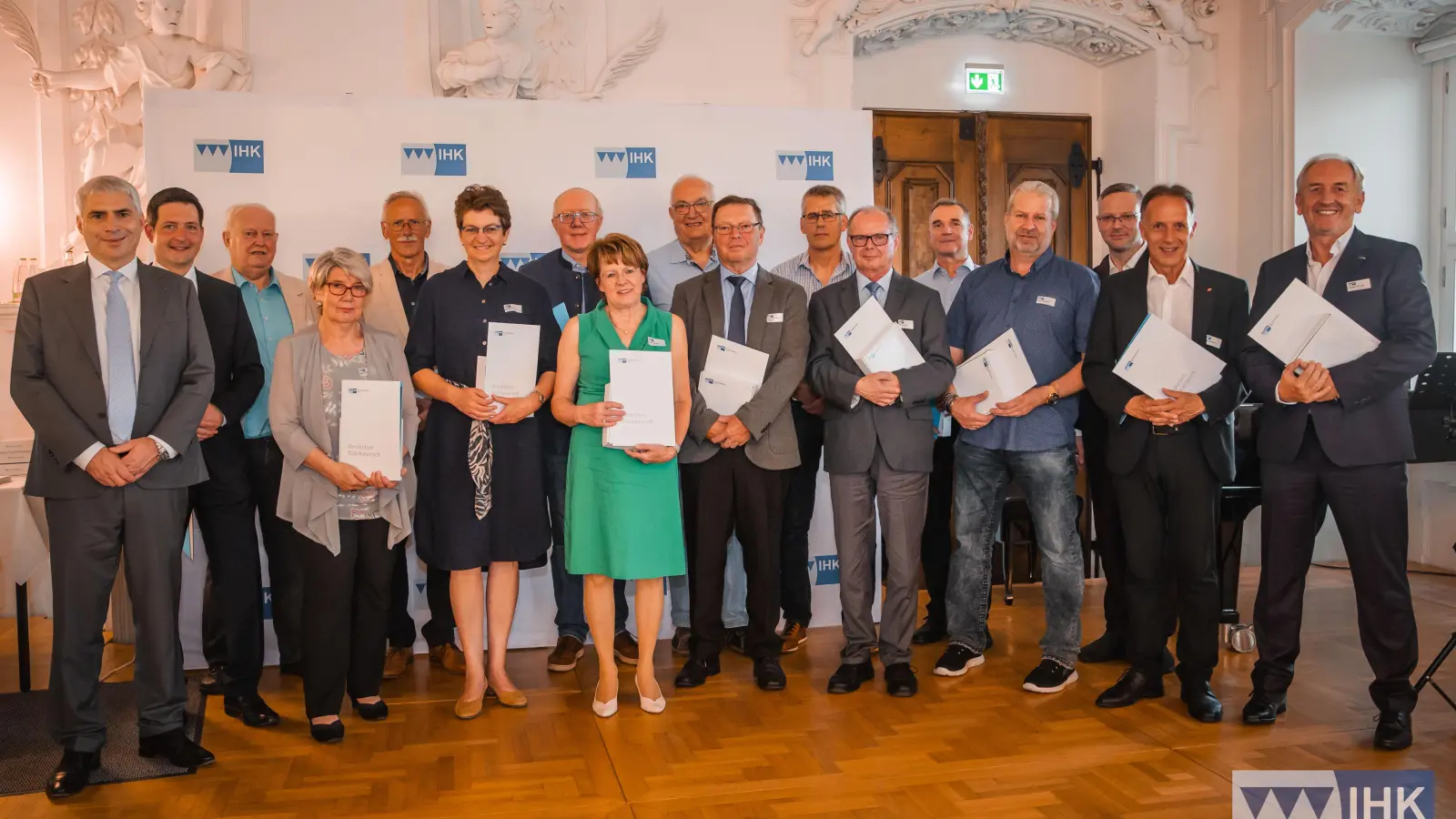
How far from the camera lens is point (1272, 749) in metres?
3.34

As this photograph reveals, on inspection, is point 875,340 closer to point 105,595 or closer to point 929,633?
point 929,633

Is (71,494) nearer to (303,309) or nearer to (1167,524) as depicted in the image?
(303,309)

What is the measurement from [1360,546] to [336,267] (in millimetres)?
3290

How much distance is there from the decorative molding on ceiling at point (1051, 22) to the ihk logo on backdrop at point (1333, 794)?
4782 millimetres

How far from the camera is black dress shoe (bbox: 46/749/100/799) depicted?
10.2ft

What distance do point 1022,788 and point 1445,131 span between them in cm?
582

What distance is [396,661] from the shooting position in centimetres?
436

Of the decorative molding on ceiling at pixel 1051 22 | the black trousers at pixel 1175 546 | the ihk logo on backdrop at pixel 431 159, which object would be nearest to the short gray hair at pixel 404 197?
the ihk logo on backdrop at pixel 431 159

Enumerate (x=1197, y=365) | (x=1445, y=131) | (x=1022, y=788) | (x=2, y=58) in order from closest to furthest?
(x=1022, y=788) < (x=1197, y=365) < (x=2, y=58) < (x=1445, y=131)

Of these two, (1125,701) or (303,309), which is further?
(303,309)

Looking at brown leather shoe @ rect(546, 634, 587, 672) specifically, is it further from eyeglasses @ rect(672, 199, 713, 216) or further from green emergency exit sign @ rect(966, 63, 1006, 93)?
green emergency exit sign @ rect(966, 63, 1006, 93)

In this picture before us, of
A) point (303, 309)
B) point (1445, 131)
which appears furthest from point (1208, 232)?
point (303, 309)

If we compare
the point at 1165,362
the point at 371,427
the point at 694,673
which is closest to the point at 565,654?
the point at 694,673

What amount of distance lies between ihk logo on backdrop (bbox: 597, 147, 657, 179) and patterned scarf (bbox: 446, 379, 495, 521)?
5.69 ft
